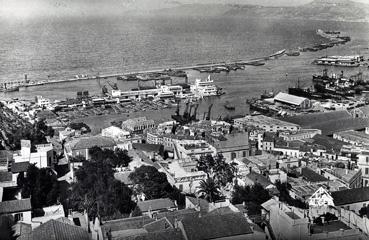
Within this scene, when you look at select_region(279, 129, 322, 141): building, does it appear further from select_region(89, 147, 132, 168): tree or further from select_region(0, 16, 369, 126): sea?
select_region(0, 16, 369, 126): sea

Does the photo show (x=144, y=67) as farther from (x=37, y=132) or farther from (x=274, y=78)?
(x=37, y=132)

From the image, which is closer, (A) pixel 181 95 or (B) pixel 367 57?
(A) pixel 181 95

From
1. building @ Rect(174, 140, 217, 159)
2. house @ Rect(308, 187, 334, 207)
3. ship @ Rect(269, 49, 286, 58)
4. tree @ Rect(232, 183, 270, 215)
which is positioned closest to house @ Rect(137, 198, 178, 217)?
tree @ Rect(232, 183, 270, 215)

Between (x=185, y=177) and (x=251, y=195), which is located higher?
(x=251, y=195)

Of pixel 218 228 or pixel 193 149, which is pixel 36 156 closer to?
pixel 193 149

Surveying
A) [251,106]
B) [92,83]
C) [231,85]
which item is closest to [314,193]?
[251,106]

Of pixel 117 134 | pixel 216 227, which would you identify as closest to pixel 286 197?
pixel 216 227
